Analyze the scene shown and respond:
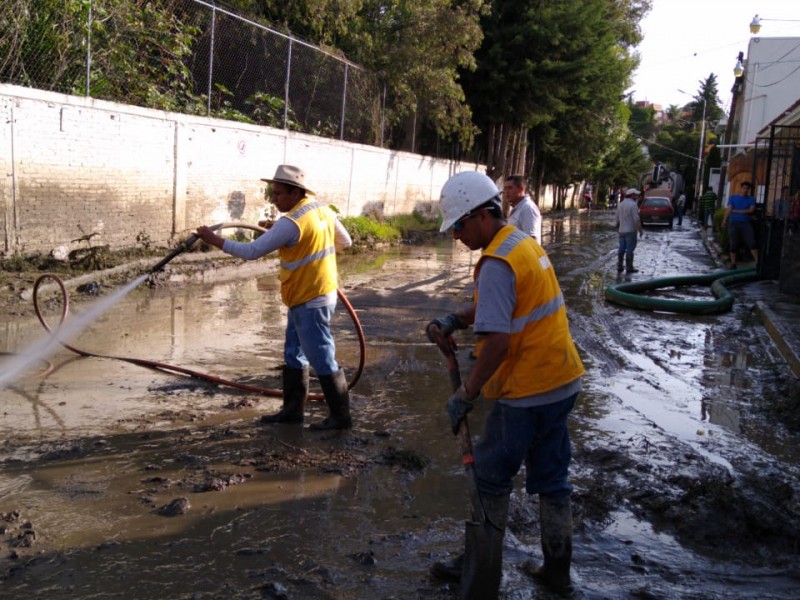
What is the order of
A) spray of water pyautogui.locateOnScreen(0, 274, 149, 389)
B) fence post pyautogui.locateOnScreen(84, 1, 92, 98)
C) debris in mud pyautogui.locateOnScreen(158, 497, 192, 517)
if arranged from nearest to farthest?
1. debris in mud pyautogui.locateOnScreen(158, 497, 192, 517)
2. spray of water pyautogui.locateOnScreen(0, 274, 149, 389)
3. fence post pyautogui.locateOnScreen(84, 1, 92, 98)

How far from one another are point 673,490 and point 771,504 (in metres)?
0.55

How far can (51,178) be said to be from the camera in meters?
11.4

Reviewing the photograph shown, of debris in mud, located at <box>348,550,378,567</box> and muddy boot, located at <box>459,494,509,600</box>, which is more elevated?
muddy boot, located at <box>459,494,509,600</box>

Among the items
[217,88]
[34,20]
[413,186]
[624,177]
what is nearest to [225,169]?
[217,88]

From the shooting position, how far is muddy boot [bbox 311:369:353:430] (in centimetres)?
566

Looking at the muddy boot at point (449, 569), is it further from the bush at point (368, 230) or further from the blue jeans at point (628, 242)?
the bush at point (368, 230)

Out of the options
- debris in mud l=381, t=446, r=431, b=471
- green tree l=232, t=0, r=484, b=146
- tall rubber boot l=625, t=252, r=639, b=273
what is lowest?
debris in mud l=381, t=446, r=431, b=471

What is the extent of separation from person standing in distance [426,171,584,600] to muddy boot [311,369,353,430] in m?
2.20

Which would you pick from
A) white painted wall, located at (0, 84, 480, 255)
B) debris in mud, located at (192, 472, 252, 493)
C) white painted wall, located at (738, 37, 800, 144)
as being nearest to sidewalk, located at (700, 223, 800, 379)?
debris in mud, located at (192, 472, 252, 493)

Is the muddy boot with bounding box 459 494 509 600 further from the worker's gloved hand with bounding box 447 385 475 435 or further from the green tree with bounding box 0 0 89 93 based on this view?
the green tree with bounding box 0 0 89 93

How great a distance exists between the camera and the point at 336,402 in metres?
5.72

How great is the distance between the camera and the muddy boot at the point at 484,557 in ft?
11.0

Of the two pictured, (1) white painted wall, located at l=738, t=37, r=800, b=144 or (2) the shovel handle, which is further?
(1) white painted wall, located at l=738, t=37, r=800, b=144

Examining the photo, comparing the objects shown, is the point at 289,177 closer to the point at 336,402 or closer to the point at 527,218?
the point at 336,402
